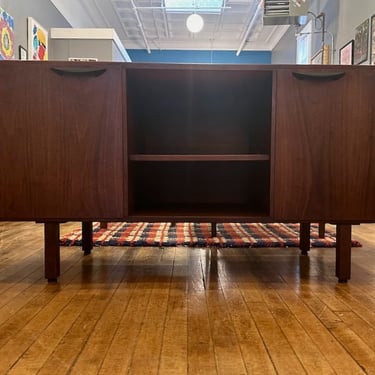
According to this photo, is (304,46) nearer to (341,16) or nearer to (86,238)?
(341,16)

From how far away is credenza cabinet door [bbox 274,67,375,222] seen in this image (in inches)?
47.0

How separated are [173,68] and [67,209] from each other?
0.56 metres

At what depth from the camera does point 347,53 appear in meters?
3.46

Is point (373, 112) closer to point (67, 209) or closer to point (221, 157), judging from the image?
point (221, 157)

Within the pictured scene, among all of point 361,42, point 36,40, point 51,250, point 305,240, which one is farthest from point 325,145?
point 36,40

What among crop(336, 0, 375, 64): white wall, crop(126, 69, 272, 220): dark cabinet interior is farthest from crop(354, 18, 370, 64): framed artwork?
crop(126, 69, 272, 220): dark cabinet interior

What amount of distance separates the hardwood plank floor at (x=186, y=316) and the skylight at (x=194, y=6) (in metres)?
4.67

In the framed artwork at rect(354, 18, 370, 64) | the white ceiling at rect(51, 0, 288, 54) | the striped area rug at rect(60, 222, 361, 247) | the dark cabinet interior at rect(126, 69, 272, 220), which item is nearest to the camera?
the dark cabinet interior at rect(126, 69, 272, 220)

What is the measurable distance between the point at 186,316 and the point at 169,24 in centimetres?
615

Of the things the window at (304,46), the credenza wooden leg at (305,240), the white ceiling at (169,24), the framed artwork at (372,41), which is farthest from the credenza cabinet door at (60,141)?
the window at (304,46)

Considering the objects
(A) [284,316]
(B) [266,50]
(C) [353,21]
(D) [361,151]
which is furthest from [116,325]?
(B) [266,50]

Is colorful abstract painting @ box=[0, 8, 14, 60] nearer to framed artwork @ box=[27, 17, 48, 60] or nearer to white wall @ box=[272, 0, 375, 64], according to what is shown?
framed artwork @ box=[27, 17, 48, 60]

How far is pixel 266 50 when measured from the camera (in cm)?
732

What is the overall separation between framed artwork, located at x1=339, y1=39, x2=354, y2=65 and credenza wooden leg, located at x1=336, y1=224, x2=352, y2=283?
2596 millimetres
